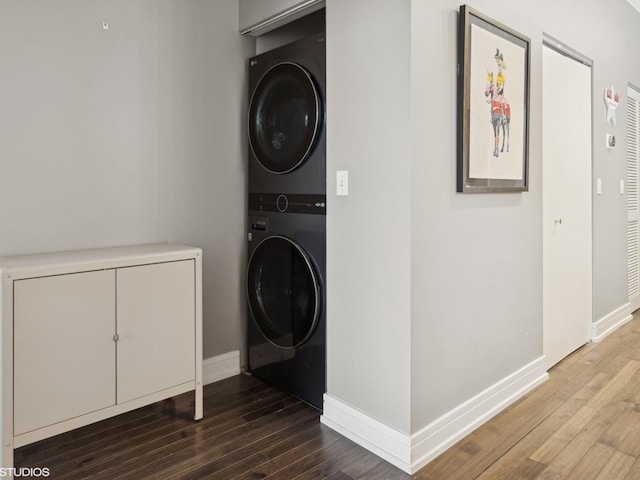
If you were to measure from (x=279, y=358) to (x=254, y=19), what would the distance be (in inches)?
73.7

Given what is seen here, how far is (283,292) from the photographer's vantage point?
2.46 meters

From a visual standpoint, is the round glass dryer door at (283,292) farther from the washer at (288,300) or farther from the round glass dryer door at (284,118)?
the round glass dryer door at (284,118)

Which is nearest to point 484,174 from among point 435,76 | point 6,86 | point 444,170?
point 444,170

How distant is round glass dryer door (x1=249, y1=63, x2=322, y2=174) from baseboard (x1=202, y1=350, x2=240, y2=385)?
112cm

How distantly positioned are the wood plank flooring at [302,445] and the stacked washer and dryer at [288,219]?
230 millimetres

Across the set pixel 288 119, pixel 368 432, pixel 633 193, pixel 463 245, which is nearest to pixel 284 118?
pixel 288 119

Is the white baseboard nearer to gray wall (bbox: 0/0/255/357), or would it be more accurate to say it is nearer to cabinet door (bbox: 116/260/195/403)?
cabinet door (bbox: 116/260/195/403)

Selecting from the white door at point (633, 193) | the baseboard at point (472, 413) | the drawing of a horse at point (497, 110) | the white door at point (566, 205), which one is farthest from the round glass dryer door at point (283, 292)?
the white door at point (633, 193)

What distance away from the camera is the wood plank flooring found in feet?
5.85

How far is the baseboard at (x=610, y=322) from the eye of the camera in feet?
10.9

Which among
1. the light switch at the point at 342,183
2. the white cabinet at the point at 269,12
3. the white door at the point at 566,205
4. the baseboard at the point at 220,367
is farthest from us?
the white door at the point at 566,205

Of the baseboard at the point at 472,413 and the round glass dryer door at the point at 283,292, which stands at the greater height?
the round glass dryer door at the point at 283,292

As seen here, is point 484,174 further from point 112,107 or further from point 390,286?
point 112,107

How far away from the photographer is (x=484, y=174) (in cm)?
210
